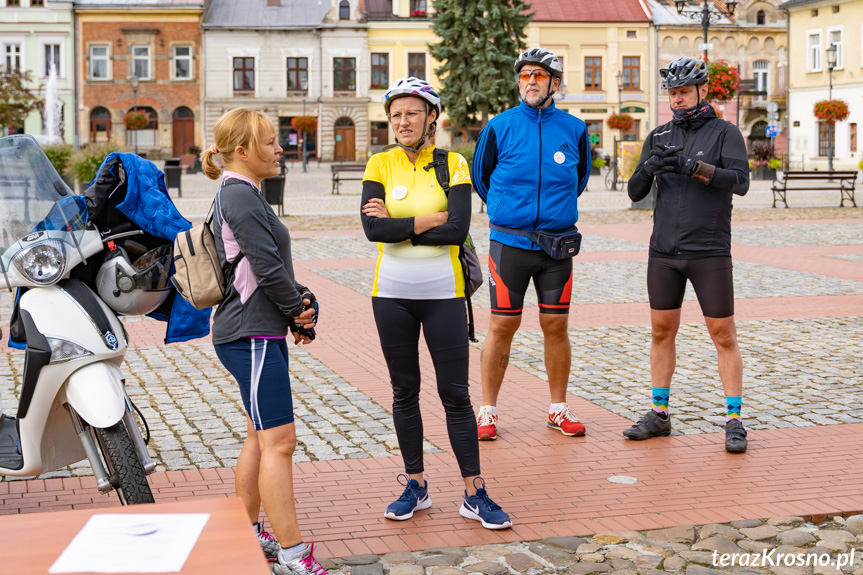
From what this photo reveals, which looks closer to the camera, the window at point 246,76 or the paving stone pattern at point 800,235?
the paving stone pattern at point 800,235

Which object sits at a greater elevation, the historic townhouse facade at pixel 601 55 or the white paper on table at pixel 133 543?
the historic townhouse facade at pixel 601 55

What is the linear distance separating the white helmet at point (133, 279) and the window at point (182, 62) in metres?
63.4

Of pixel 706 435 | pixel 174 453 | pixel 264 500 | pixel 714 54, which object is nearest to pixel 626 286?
pixel 706 435

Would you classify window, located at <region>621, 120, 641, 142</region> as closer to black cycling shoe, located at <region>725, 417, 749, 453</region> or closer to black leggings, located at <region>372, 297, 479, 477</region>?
black cycling shoe, located at <region>725, 417, 749, 453</region>

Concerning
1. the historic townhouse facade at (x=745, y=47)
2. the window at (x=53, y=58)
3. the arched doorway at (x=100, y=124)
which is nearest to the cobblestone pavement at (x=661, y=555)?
the historic townhouse facade at (x=745, y=47)

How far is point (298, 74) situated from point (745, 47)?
26872 millimetres

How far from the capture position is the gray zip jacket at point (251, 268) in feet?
12.8

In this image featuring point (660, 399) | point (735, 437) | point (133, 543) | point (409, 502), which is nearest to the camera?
point (133, 543)

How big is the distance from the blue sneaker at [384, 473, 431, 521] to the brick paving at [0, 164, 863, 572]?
0.16 ft

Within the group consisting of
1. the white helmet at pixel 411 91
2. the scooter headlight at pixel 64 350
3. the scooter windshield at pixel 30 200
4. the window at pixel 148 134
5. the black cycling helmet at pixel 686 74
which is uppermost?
the window at pixel 148 134

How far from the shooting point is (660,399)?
619 centimetres

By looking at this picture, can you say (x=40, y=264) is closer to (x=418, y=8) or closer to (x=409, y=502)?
(x=409, y=502)

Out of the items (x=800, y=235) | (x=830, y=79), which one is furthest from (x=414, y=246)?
(x=830, y=79)

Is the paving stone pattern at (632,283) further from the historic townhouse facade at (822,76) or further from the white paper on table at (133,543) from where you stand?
the historic townhouse facade at (822,76)
